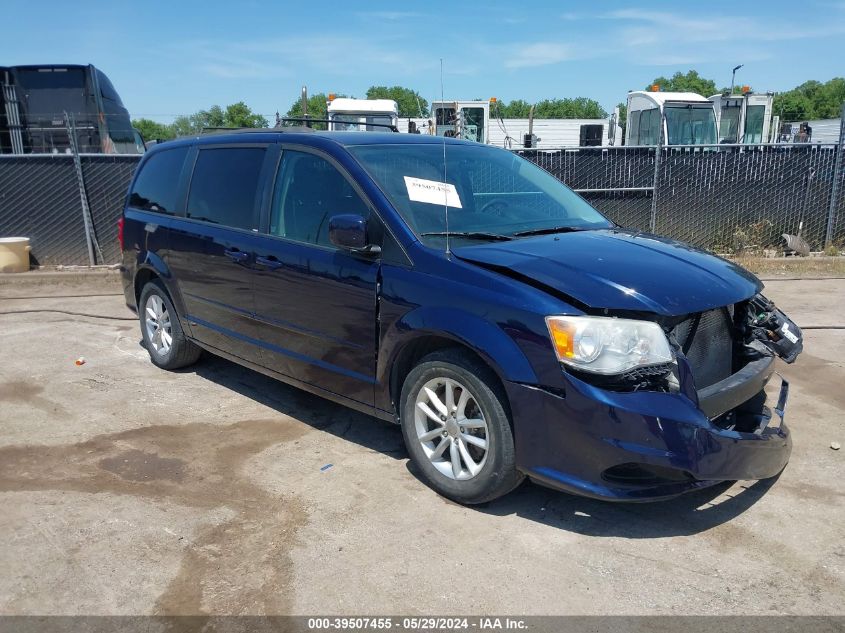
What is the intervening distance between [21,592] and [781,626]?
3068 millimetres

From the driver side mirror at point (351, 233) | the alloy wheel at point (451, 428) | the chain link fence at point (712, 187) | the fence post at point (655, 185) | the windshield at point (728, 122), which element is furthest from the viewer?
the windshield at point (728, 122)

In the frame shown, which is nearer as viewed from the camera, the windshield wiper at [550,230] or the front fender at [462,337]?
the front fender at [462,337]

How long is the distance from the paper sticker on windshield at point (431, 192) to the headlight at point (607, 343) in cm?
126

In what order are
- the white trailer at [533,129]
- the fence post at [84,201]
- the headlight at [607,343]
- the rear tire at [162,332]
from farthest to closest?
1. the white trailer at [533,129]
2. the fence post at [84,201]
3. the rear tire at [162,332]
4. the headlight at [607,343]

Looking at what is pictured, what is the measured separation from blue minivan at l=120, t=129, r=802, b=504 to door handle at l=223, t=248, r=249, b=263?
2 centimetres

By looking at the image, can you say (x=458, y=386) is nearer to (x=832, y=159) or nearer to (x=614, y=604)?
(x=614, y=604)

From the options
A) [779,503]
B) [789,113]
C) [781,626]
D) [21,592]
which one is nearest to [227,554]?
[21,592]

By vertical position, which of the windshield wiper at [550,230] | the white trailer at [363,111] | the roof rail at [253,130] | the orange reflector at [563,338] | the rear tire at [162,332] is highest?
the white trailer at [363,111]

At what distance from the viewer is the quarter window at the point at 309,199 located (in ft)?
13.2

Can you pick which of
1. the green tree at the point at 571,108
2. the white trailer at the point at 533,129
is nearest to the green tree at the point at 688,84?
the green tree at the point at 571,108

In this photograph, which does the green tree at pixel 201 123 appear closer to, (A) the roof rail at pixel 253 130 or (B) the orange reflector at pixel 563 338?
(A) the roof rail at pixel 253 130

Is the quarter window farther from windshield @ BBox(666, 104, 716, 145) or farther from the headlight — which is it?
windshield @ BBox(666, 104, 716, 145)

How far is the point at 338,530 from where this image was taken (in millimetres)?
3324

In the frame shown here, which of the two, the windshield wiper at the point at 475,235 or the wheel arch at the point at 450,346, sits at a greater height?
the windshield wiper at the point at 475,235
